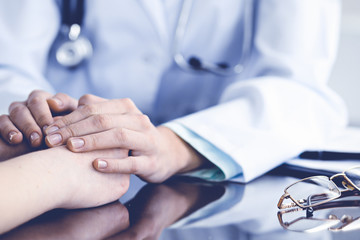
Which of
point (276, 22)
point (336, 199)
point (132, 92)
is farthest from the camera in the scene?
point (132, 92)

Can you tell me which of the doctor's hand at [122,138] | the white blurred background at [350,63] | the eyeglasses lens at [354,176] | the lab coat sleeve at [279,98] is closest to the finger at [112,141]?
the doctor's hand at [122,138]

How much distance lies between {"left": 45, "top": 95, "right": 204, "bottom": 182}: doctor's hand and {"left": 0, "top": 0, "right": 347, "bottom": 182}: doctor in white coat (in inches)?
0.6

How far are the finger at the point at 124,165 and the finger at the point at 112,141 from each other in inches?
0.7

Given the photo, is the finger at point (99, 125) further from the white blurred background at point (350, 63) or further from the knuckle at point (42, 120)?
the white blurred background at point (350, 63)

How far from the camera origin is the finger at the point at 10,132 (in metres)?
0.51

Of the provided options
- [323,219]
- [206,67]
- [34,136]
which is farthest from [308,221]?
[206,67]

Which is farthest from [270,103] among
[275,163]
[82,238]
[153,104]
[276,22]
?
[82,238]

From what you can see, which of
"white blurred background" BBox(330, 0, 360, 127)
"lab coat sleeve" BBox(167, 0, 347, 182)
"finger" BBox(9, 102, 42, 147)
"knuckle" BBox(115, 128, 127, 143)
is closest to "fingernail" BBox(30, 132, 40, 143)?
"finger" BBox(9, 102, 42, 147)

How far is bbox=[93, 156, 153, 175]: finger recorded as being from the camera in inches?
18.4

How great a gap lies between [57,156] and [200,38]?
552 millimetres

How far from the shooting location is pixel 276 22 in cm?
82

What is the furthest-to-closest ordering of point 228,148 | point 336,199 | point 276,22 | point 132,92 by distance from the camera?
point 132,92 → point 276,22 → point 228,148 → point 336,199

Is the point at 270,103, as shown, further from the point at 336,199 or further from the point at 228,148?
the point at 336,199

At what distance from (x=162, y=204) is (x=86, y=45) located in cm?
52
